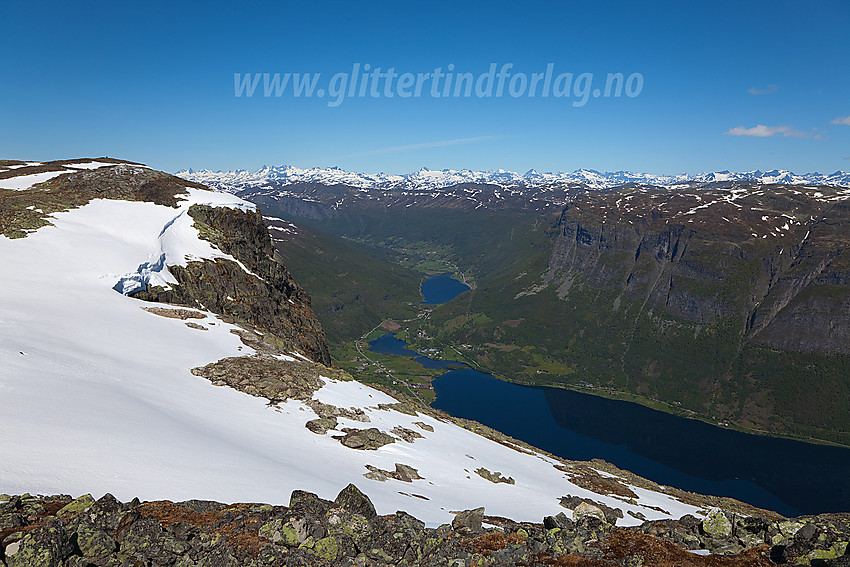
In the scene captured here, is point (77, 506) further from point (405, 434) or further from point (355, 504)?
point (405, 434)

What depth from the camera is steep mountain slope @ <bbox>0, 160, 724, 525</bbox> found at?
1933 centimetres

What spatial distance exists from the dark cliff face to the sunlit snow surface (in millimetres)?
4611

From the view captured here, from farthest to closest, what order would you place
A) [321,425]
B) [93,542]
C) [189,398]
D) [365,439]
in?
[365,439], [321,425], [189,398], [93,542]

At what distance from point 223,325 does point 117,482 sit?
112ft

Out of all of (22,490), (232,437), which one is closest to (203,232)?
(232,437)

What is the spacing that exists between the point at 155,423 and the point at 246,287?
4174 centimetres

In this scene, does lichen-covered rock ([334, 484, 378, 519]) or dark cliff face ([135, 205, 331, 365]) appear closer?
lichen-covered rock ([334, 484, 378, 519])

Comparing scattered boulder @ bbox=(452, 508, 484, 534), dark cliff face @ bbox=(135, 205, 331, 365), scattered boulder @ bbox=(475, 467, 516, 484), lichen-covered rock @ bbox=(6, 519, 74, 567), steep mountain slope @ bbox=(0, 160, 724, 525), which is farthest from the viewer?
dark cliff face @ bbox=(135, 205, 331, 365)

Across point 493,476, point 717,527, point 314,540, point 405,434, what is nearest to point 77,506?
point 314,540

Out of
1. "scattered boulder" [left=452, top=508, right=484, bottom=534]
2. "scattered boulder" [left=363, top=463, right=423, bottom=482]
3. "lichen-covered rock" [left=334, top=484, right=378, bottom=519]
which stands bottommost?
"scattered boulder" [left=363, top=463, right=423, bottom=482]

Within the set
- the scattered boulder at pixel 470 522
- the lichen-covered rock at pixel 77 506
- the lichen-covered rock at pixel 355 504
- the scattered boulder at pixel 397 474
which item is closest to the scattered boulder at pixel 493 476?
the scattered boulder at pixel 397 474

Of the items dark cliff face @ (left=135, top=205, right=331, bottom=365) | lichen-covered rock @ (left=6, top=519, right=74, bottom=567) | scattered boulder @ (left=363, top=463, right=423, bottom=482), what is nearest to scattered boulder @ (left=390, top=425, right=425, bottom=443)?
scattered boulder @ (left=363, top=463, right=423, bottom=482)

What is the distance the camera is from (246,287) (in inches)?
2473

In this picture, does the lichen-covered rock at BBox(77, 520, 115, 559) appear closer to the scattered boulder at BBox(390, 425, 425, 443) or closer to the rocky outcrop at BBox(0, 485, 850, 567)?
the rocky outcrop at BBox(0, 485, 850, 567)
